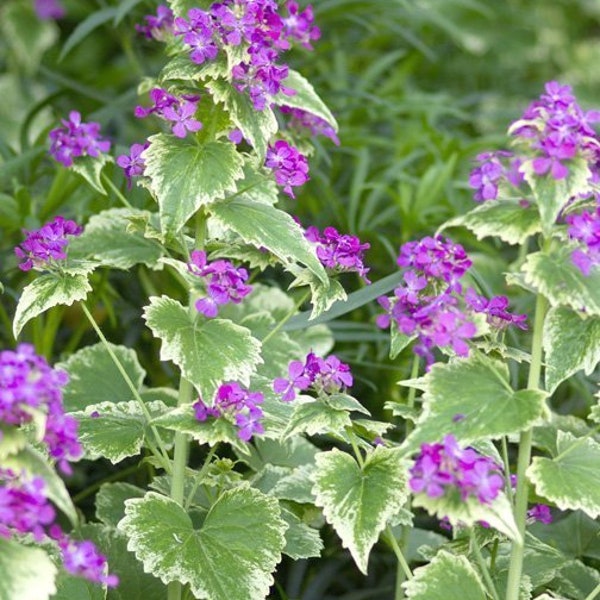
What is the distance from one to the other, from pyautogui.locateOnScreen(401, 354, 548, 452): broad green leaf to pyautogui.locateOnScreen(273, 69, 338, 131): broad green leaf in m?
0.47

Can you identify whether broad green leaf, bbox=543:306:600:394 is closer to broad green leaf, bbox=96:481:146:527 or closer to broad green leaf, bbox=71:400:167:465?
broad green leaf, bbox=71:400:167:465

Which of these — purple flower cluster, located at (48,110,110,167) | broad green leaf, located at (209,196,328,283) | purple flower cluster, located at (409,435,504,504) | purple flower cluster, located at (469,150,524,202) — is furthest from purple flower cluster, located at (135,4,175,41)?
purple flower cluster, located at (409,435,504,504)

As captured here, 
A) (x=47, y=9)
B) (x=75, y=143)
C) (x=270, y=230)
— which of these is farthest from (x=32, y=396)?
(x=47, y=9)

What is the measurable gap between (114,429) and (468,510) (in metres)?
0.53

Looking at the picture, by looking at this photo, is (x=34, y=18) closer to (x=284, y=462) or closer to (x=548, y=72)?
(x=548, y=72)

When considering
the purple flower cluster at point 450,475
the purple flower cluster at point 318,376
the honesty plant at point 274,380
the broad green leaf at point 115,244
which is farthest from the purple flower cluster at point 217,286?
the purple flower cluster at point 450,475

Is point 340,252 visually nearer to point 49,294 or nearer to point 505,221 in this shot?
point 505,221

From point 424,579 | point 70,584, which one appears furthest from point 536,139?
point 70,584

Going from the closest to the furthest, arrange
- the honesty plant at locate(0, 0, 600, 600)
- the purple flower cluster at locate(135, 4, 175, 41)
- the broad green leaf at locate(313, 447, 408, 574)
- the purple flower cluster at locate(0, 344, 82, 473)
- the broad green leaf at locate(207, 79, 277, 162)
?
the purple flower cluster at locate(0, 344, 82, 473), the honesty plant at locate(0, 0, 600, 600), the broad green leaf at locate(313, 447, 408, 574), the broad green leaf at locate(207, 79, 277, 162), the purple flower cluster at locate(135, 4, 175, 41)

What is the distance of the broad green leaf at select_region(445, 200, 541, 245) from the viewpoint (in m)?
1.30

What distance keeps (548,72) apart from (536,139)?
286cm

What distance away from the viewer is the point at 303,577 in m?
2.05

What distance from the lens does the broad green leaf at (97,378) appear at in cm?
177

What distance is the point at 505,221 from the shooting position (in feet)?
4.33
